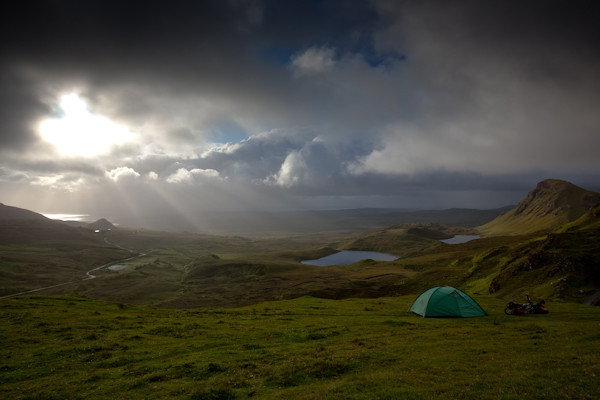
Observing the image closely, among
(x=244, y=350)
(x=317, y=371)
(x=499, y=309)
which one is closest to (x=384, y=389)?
(x=317, y=371)

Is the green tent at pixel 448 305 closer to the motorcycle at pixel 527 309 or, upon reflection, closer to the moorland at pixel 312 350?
the moorland at pixel 312 350

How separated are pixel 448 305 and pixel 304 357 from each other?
26385 mm

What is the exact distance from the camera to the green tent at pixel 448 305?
3978 cm

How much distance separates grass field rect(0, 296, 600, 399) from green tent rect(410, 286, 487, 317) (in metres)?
1.97

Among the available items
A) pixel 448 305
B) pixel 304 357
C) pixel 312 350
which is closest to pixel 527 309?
pixel 448 305

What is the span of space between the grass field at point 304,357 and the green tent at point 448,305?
6.46 feet

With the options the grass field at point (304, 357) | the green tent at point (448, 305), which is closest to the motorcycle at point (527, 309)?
the grass field at point (304, 357)

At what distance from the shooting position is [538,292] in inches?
2085

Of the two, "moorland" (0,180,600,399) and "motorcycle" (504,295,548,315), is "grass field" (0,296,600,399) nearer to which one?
"moorland" (0,180,600,399)

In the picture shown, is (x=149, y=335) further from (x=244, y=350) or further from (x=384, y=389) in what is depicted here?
(x=384, y=389)

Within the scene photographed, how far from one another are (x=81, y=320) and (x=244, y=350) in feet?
92.3

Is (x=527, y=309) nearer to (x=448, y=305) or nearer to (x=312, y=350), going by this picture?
(x=448, y=305)

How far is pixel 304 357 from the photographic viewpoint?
2341cm

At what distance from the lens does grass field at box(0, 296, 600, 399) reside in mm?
17344
